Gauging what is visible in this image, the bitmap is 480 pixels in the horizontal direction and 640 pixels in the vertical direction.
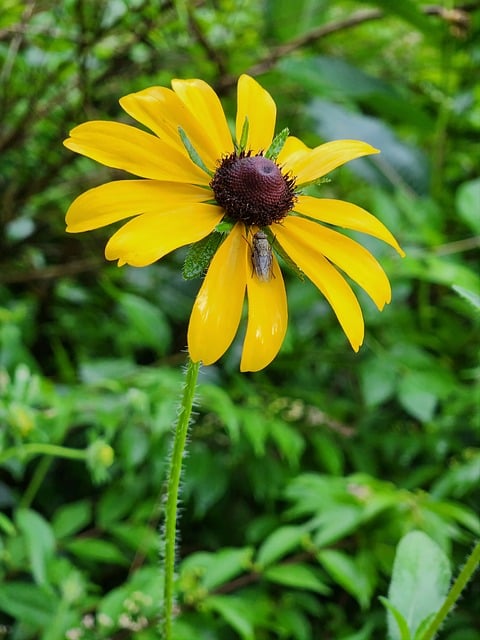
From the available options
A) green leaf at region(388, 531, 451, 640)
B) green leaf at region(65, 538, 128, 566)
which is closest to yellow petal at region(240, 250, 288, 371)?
green leaf at region(388, 531, 451, 640)

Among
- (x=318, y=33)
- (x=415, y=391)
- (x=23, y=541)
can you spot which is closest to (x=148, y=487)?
(x=23, y=541)

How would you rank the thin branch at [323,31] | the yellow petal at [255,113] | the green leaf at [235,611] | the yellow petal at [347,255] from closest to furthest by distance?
the yellow petal at [347,255], the yellow petal at [255,113], the green leaf at [235,611], the thin branch at [323,31]

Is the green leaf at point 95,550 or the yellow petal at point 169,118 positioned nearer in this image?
the yellow petal at point 169,118

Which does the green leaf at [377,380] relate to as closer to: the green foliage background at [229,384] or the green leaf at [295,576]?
the green foliage background at [229,384]

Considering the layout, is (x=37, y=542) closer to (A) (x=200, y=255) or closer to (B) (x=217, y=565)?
(B) (x=217, y=565)

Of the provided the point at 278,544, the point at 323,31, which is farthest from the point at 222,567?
the point at 323,31

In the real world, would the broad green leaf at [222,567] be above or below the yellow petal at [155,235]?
below

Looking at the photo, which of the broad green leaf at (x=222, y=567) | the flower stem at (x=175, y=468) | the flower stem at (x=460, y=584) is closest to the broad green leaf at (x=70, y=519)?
the broad green leaf at (x=222, y=567)

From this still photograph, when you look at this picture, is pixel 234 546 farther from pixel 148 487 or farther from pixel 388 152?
pixel 388 152
